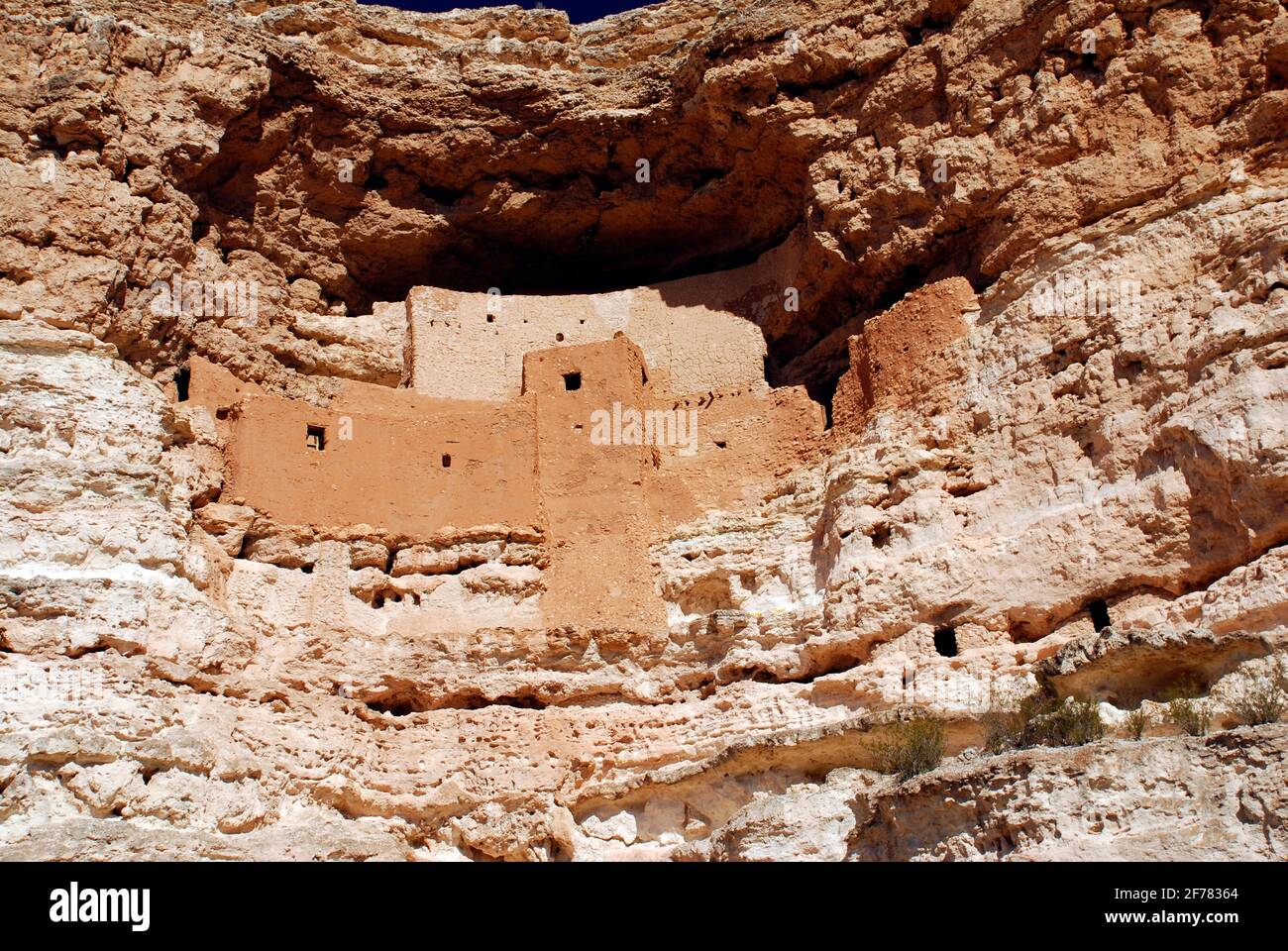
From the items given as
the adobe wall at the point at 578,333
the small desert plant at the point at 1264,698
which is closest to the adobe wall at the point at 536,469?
the adobe wall at the point at 578,333

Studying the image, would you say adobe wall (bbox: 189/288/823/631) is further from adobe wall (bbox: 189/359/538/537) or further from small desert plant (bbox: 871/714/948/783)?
small desert plant (bbox: 871/714/948/783)

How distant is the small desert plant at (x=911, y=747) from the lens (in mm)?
11586

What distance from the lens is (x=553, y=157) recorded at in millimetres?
19234

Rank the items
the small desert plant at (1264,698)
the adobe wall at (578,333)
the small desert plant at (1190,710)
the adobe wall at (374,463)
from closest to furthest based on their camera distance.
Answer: the small desert plant at (1264,698) < the small desert plant at (1190,710) < the adobe wall at (374,463) < the adobe wall at (578,333)

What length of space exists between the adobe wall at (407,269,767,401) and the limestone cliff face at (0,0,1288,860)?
0.07m

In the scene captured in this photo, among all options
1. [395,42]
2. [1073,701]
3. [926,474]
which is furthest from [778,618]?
[395,42]

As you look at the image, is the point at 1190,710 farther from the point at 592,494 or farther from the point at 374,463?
the point at 374,463

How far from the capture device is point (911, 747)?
1175 cm

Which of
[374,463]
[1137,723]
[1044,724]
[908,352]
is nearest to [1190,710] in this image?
[1137,723]

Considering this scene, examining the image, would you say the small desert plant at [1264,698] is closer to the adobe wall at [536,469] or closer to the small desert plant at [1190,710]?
the small desert plant at [1190,710]

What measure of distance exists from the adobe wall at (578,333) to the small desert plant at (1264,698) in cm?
795

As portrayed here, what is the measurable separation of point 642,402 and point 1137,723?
781 cm

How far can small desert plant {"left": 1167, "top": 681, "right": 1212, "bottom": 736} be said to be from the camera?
34.6 ft

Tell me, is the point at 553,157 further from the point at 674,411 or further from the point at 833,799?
the point at 833,799
